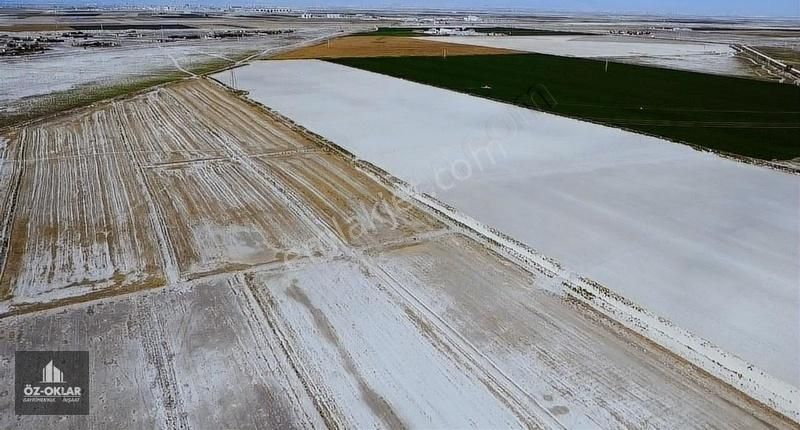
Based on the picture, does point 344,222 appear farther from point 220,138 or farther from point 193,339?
point 220,138

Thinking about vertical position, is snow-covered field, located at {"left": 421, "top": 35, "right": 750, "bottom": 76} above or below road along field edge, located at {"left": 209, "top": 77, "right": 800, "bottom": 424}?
above

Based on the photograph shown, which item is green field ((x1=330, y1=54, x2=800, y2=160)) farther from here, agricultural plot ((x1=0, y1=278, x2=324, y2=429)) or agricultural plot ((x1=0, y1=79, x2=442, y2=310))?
agricultural plot ((x1=0, y1=278, x2=324, y2=429))

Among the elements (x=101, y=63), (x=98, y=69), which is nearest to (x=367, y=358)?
(x=98, y=69)

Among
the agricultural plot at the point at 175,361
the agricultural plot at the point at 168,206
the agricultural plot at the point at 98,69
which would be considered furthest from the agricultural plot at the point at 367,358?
the agricultural plot at the point at 98,69

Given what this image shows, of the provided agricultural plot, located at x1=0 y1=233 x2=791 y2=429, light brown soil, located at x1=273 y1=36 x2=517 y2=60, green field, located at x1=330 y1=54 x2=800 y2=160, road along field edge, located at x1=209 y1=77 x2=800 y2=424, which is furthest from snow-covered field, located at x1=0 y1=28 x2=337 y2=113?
road along field edge, located at x1=209 y1=77 x2=800 y2=424

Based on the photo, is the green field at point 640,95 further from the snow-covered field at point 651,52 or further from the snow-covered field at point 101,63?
the snow-covered field at point 101,63

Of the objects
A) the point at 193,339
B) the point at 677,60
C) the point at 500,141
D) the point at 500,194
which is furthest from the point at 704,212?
the point at 677,60
